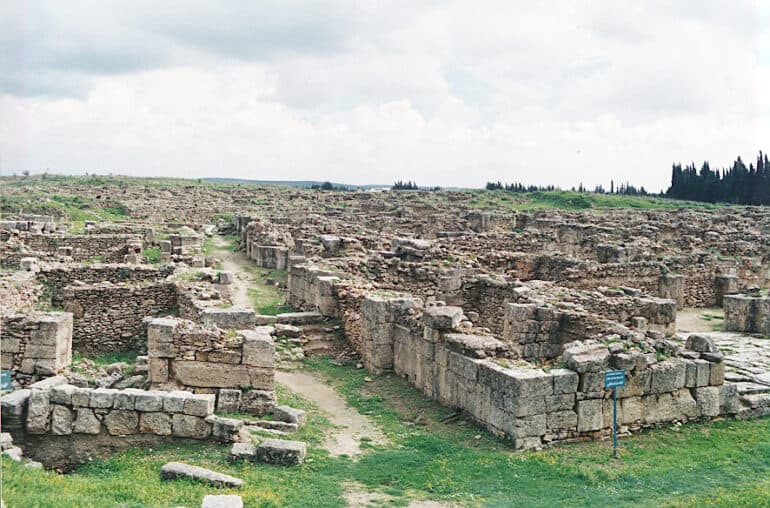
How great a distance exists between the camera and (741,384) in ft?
47.4

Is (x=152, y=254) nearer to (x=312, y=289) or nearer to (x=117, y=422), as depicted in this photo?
(x=312, y=289)

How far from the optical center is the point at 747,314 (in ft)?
68.3

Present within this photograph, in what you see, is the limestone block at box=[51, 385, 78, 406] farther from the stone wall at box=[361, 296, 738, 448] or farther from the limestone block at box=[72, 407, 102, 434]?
the stone wall at box=[361, 296, 738, 448]

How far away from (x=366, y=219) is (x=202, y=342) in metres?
40.8

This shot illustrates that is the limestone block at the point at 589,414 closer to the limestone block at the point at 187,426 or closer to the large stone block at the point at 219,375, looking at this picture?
the large stone block at the point at 219,375

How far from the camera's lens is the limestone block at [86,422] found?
10.9 m

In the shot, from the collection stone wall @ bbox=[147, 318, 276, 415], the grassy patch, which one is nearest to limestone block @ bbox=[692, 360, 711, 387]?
stone wall @ bbox=[147, 318, 276, 415]

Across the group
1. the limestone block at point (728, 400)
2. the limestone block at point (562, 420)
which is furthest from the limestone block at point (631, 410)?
the limestone block at point (728, 400)

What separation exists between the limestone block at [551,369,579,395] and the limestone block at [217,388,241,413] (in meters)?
5.66

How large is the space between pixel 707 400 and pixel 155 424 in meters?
9.71

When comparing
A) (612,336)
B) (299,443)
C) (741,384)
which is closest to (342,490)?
(299,443)

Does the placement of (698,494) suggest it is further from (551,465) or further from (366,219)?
(366,219)

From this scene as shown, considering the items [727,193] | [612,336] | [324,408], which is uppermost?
[727,193]

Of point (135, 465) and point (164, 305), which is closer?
point (135, 465)
